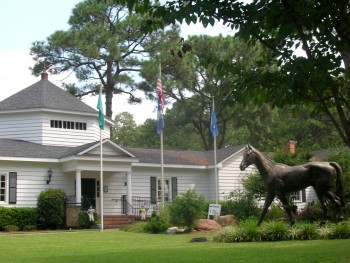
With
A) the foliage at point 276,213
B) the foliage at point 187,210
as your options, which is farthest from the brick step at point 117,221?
the foliage at point 276,213

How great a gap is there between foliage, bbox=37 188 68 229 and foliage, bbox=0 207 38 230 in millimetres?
349

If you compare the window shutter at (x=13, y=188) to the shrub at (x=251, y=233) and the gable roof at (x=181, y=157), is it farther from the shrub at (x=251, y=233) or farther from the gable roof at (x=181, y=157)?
the shrub at (x=251, y=233)

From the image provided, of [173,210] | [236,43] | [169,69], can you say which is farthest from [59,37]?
[173,210]

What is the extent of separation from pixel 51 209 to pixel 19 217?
1516 millimetres

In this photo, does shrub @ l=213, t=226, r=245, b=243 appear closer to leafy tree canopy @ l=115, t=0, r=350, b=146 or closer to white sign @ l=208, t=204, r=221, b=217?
white sign @ l=208, t=204, r=221, b=217

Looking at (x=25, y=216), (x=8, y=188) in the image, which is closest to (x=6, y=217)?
(x=25, y=216)

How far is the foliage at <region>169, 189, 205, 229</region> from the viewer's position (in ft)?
67.4

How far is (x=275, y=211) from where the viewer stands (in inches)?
940

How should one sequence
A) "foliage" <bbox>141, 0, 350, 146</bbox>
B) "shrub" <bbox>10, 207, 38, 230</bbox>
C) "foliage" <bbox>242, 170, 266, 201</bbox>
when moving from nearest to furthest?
"foliage" <bbox>141, 0, 350, 146</bbox>, "foliage" <bbox>242, 170, 266, 201</bbox>, "shrub" <bbox>10, 207, 38, 230</bbox>

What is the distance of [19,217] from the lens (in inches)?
989

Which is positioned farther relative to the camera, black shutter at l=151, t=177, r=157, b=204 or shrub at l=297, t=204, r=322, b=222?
black shutter at l=151, t=177, r=157, b=204

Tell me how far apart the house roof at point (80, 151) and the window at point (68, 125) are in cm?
137

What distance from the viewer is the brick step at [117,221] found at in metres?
26.2

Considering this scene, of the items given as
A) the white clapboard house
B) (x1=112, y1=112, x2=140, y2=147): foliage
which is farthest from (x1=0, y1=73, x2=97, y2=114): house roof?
(x1=112, y1=112, x2=140, y2=147): foliage
